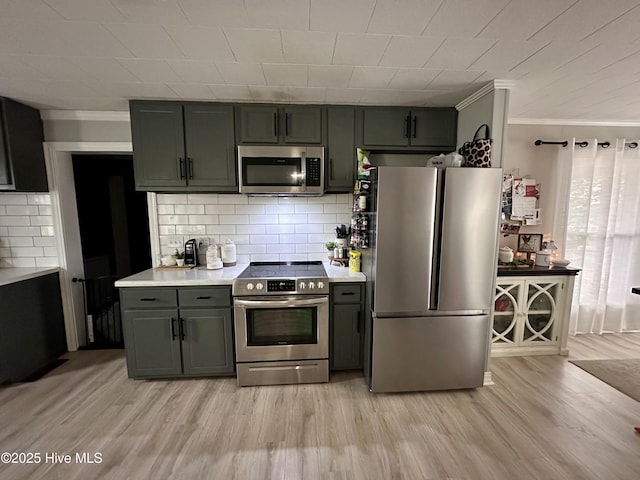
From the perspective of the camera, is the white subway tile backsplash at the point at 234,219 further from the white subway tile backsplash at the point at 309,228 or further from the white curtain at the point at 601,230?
the white curtain at the point at 601,230

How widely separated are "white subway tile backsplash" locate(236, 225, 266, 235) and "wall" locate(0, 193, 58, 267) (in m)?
1.85

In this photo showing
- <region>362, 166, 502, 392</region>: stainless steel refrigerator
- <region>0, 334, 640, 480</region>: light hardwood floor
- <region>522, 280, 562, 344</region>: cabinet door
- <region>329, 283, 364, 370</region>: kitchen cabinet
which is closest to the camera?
<region>0, 334, 640, 480</region>: light hardwood floor

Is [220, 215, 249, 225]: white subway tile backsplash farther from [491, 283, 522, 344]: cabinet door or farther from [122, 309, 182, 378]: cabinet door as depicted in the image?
[491, 283, 522, 344]: cabinet door

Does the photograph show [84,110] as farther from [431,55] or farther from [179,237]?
[431,55]

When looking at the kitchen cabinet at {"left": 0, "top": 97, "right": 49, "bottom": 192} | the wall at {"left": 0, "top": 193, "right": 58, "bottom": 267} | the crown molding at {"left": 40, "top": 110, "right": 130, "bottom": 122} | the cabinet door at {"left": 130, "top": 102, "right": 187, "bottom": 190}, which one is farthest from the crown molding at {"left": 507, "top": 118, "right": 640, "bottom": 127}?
the wall at {"left": 0, "top": 193, "right": 58, "bottom": 267}

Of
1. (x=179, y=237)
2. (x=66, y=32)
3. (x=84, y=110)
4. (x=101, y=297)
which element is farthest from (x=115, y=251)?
(x=66, y=32)

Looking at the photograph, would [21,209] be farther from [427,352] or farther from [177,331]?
[427,352]

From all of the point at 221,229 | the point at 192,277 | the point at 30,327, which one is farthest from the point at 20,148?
the point at 192,277

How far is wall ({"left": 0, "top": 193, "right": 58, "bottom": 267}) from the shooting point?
2.69m

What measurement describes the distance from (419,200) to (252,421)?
1.97 meters

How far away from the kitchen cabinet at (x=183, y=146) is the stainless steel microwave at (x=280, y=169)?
153 millimetres

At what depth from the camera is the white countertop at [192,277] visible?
87.3 inches

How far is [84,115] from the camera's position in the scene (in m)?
2.62

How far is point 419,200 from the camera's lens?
198cm
